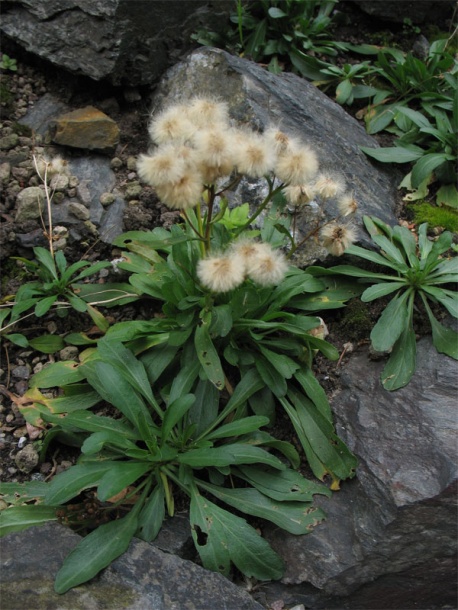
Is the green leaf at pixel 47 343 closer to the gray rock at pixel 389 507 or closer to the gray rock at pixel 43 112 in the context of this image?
the gray rock at pixel 389 507

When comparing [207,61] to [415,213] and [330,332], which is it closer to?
[415,213]

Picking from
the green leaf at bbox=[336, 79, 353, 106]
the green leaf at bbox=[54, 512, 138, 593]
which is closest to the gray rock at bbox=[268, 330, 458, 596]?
the green leaf at bbox=[54, 512, 138, 593]

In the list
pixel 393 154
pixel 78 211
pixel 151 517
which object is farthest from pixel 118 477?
pixel 393 154

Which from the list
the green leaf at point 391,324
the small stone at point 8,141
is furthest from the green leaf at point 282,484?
the small stone at point 8,141

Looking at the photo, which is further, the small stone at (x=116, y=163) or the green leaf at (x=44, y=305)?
the small stone at (x=116, y=163)

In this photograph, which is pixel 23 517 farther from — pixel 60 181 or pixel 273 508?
pixel 60 181

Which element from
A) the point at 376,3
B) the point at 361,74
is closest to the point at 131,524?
the point at 361,74
